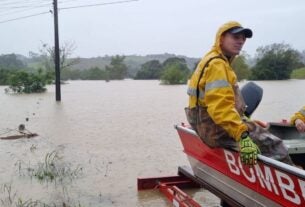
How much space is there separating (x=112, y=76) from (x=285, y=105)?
2110 inches

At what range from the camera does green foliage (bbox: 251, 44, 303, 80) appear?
46.2 metres

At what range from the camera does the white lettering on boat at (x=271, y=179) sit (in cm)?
346

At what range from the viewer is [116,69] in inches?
2901

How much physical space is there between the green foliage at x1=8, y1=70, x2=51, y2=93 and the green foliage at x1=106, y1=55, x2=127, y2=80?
39480 millimetres

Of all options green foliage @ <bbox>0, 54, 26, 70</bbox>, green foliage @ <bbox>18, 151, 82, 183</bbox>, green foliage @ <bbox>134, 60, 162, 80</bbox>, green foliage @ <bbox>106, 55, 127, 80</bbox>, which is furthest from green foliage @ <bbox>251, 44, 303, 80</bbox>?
green foliage @ <bbox>0, 54, 26, 70</bbox>

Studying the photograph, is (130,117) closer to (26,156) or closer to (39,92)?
(26,156)

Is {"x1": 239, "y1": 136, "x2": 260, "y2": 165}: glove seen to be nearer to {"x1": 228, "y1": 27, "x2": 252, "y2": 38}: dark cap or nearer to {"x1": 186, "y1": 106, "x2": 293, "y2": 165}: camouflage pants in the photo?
{"x1": 186, "y1": 106, "x2": 293, "y2": 165}: camouflage pants

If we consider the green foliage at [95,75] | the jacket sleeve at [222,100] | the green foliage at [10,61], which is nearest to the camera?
the jacket sleeve at [222,100]

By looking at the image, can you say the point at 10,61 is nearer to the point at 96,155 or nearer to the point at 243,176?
the point at 96,155

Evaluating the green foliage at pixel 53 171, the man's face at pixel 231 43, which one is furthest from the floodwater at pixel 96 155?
the man's face at pixel 231 43

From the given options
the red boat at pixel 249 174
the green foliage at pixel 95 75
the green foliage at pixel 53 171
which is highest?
the red boat at pixel 249 174

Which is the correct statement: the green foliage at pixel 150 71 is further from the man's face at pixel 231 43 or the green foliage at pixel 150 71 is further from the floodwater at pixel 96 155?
the man's face at pixel 231 43

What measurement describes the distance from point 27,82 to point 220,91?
96.0ft

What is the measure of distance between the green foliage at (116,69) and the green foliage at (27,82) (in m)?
39.5
